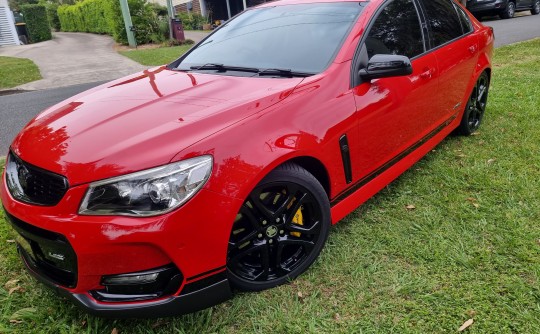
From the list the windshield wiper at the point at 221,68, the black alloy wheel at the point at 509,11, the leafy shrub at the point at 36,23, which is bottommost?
the black alloy wheel at the point at 509,11

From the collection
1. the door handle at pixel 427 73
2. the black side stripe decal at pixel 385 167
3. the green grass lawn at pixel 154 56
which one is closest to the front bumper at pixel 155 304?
the black side stripe decal at pixel 385 167

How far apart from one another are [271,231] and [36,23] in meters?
26.8

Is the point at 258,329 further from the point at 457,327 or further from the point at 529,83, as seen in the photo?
the point at 529,83

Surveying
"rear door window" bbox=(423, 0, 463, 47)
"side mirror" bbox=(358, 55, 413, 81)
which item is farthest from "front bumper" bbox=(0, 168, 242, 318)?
"rear door window" bbox=(423, 0, 463, 47)

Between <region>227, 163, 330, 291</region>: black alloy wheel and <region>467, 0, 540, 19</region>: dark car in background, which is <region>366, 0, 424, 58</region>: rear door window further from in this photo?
<region>467, 0, 540, 19</region>: dark car in background

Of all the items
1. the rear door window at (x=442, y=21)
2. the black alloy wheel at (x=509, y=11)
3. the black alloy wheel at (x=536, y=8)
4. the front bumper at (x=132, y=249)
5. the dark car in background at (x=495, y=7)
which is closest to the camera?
the front bumper at (x=132, y=249)

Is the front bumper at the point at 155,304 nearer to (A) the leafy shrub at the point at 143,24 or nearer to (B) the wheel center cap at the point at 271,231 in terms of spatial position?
(B) the wheel center cap at the point at 271,231

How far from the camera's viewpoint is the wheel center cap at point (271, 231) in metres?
2.22

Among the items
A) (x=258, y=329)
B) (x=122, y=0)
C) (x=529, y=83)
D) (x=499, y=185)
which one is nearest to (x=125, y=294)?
(x=258, y=329)

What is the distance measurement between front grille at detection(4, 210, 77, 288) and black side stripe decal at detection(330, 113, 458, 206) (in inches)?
57.4

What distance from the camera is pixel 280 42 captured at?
2.94 m

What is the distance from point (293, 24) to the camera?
306 cm

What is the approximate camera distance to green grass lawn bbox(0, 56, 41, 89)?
10.1 m

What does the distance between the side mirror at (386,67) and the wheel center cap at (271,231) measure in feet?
3.68
